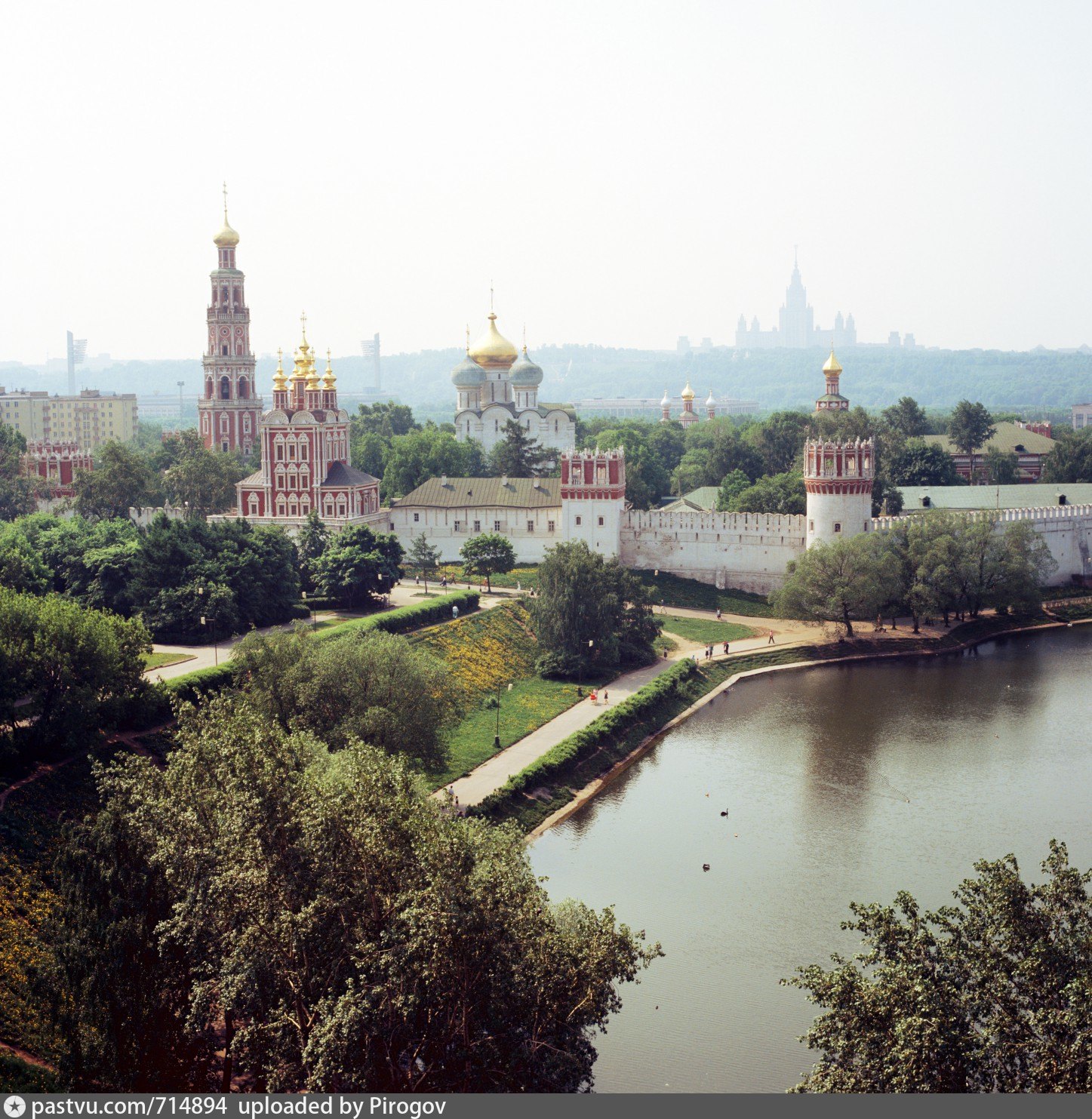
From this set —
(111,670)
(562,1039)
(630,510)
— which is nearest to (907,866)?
(562,1039)

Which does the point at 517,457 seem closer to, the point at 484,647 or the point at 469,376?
the point at 469,376

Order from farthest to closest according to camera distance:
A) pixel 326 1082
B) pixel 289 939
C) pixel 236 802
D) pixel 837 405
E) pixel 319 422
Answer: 1. pixel 837 405
2. pixel 319 422
3. pixel 236 802
4. pixel 289 939
5. pixel 326 1082

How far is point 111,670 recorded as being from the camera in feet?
90.5

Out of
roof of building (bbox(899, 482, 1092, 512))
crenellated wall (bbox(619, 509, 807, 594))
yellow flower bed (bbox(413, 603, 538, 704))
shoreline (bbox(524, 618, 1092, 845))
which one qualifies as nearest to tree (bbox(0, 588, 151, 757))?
shoreline (bbox(524, 618, 1092, 845))

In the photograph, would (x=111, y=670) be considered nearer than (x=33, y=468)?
Yes

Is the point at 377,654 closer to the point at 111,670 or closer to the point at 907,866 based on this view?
the point at 111,670

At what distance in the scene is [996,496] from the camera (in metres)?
58.2

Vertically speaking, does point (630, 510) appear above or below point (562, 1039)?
above

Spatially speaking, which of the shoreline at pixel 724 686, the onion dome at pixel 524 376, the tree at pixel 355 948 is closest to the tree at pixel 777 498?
the shoreline at pixel 724 686

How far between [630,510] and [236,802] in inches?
1424

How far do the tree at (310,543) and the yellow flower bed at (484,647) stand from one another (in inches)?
209

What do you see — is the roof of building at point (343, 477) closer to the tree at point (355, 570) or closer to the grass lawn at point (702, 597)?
the tree at point (355, 570)

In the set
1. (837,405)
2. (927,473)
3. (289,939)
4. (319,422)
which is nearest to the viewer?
(289,939)

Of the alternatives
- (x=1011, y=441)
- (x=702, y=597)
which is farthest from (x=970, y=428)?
(x=702, y=597)
